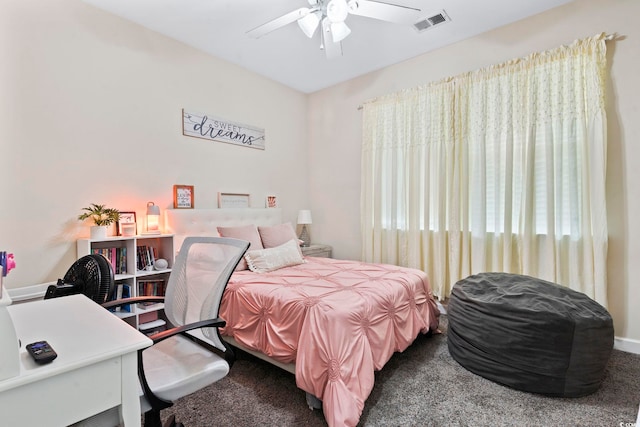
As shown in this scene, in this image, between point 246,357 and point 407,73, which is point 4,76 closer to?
point 246,357

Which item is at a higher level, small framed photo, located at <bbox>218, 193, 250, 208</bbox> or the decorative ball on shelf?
small framed photo, located at <bbox>218, 193, 250, 208</bbox>

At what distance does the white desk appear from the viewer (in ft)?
2.51

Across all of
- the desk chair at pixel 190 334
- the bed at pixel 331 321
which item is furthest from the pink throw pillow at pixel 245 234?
the desk chair at pixel 190 334

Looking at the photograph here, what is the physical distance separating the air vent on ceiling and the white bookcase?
120 inches

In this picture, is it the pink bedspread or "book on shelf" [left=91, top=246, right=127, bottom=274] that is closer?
the pink bedspread

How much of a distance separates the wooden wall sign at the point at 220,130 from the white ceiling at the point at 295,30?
2.39ft

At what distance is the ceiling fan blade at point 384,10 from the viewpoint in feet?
6.57

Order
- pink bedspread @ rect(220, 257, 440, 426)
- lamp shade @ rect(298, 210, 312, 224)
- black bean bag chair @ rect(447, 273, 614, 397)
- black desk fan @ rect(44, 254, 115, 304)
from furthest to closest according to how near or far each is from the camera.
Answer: lamp shade @ rect(298, 210, 312, 224) < black bean bag chair @ rect(447, 273, 614, 397) < pink bedspread @ rect(220, 257, 440, 426) < black desk fan @ rect(44, 254, 115, 304)

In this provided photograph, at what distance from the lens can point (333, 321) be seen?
1716 millimetres

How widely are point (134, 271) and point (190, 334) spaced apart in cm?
132

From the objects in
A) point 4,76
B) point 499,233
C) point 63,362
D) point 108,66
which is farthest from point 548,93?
point 4,76

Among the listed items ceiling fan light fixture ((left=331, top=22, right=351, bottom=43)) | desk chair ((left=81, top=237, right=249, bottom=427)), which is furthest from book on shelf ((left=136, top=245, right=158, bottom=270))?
ceiling fan light fixture ((left=331, top=22, right=351, bottom=43))

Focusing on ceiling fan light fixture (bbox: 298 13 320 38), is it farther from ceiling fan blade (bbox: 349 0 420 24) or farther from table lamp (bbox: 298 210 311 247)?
table lamp (bbox: 298 210 311 247)

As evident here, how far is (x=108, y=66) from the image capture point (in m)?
2.68
